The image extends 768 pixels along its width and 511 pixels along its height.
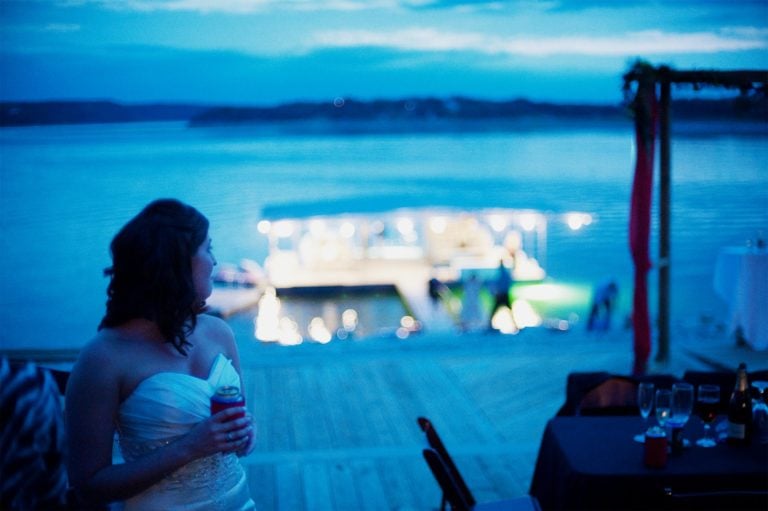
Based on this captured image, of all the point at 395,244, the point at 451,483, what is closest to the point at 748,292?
the point at 451,483

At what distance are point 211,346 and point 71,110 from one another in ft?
52.4

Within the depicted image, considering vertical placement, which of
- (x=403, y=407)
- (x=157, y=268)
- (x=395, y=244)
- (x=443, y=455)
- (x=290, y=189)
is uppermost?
(x=157, y=268)

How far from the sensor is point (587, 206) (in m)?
47.4

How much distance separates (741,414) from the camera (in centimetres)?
289

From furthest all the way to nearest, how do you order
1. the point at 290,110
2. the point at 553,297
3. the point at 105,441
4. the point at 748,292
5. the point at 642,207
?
the point at 290,110 → the point at 553,297 → the point at 748,292 → the point at 642,207 → the point at 105,441

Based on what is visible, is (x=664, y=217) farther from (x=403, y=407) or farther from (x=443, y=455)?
(x=443, y=455)

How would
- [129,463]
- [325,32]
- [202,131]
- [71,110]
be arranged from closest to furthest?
[129,463] < [71,110] < [325,32] < [202,131]

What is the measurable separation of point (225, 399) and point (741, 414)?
6.55 ft

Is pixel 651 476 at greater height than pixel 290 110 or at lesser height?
lesser

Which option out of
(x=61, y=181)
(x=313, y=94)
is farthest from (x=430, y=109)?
(x=61, y=181)

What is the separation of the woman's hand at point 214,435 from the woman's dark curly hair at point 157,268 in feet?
0.60

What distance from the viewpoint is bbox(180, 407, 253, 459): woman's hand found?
163 centimetres

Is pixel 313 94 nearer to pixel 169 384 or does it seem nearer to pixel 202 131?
pixel 202 131

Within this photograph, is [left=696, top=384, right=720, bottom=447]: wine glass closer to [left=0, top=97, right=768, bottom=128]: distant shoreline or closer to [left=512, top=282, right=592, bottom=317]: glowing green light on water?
[left=0, top=97, right=768, bottom=128]: distant shoreline
